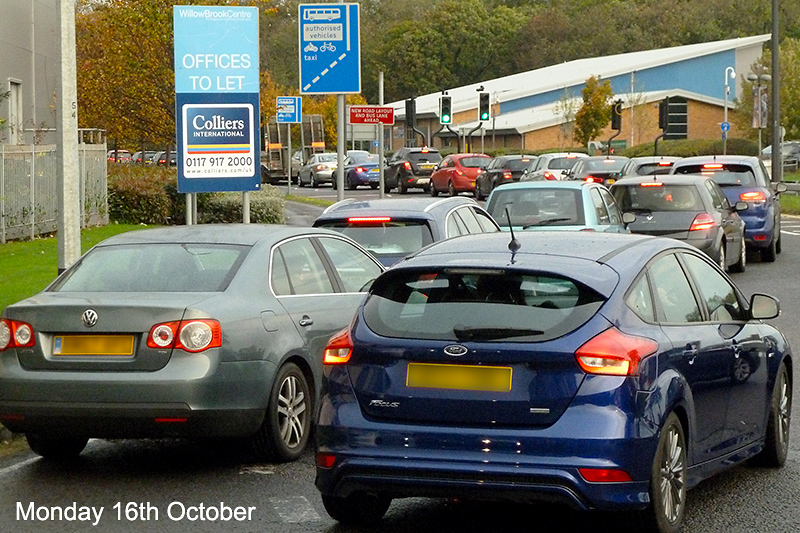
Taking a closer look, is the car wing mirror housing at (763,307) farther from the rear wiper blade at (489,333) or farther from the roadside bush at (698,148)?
the roadside bush at (698,148)

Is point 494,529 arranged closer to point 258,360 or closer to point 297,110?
point 258,360

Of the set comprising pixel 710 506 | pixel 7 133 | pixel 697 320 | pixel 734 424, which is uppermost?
pixel 7 133

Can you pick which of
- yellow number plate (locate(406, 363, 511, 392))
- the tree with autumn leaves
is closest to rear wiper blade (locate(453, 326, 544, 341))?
yellow number plate (locate(406, 363, 511, 392))

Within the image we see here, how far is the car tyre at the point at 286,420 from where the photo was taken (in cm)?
786

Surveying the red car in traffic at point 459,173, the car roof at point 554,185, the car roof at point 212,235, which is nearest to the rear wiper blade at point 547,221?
the car roof at point 554,185

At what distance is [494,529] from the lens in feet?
21.0

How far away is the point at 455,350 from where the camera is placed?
5750 mm

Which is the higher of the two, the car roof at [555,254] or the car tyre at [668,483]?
the car roof at [555,254]

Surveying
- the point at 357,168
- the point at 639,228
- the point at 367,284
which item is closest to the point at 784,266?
the point at 639,228

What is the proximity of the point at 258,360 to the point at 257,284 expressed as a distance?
23.0 inches

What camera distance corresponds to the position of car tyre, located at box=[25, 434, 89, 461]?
8086 mm

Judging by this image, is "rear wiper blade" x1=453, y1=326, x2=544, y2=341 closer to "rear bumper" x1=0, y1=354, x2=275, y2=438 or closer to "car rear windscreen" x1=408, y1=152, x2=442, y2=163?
"rear bumper" x1=0, y1=354, x2=275, y2=438

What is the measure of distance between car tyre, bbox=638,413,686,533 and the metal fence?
55.9 feet

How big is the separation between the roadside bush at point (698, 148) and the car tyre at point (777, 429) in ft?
190
